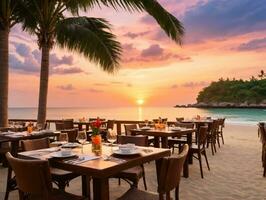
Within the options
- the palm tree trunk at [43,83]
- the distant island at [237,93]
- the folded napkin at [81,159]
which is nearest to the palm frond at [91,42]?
the palm tree trunk at [43,83]

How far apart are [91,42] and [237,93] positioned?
4709 centimetres

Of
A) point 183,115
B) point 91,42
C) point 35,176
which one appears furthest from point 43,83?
point 183,115

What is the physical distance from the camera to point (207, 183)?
4.79m

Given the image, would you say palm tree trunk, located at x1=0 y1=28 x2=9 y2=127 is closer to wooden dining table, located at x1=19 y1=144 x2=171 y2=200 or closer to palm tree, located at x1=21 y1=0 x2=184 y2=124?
palm tree, located at x1=21 y1=0 x2=184 y2=124

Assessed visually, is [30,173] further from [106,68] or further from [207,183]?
[106,68]

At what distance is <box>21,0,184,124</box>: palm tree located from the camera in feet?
21.7

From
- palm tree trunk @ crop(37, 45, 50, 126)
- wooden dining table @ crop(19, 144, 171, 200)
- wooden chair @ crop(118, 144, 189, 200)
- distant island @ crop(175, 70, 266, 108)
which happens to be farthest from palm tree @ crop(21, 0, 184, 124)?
distant island @ crop(175, 70, 266, 108)

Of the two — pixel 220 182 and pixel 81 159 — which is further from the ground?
pixel 81 159

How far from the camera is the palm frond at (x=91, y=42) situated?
29.0 ft

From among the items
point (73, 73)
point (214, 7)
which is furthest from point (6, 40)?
point (73, 73)

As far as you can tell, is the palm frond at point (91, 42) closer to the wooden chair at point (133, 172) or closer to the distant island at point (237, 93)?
the wooden chair at point (133, 172)

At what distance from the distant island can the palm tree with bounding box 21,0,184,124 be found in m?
42.6

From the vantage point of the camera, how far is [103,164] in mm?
2689

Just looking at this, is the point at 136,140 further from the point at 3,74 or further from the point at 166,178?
the point at 3,74
